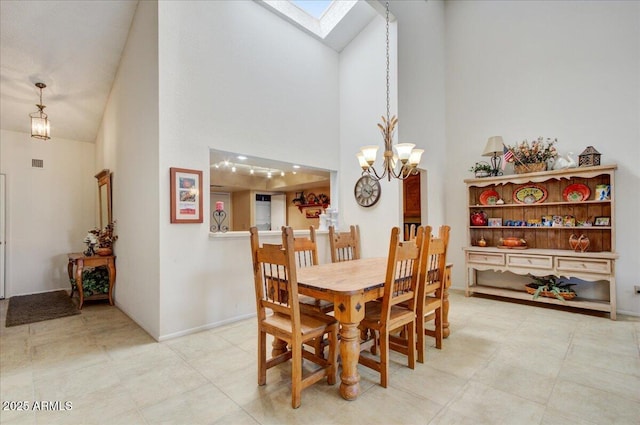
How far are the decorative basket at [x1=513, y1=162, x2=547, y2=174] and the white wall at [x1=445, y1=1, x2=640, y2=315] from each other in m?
0.38

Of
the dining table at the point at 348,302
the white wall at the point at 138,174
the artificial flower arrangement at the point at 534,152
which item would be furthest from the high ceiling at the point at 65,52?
the dining table at the point at 348,302

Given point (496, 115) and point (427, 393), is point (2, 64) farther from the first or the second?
point (496, 115)

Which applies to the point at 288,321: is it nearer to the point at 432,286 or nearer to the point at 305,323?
the point at 305,323

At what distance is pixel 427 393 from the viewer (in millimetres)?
1998

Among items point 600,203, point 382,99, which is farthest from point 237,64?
point 600,203

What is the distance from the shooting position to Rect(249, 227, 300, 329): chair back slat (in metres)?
1.85

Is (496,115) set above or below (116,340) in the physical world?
above

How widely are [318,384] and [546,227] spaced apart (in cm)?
377

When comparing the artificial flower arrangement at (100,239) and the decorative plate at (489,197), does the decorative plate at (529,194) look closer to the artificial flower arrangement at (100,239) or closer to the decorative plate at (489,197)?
the decorative plate at (489,197)

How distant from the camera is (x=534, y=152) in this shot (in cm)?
414

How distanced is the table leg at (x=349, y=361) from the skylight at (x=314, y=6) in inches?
172

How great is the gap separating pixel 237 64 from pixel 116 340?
3.28 metres

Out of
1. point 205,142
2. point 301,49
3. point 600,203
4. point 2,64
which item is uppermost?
point 301,49

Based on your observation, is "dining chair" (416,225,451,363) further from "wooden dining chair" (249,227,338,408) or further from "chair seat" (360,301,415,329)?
"wooden dining chair" (249,227,338,408)
